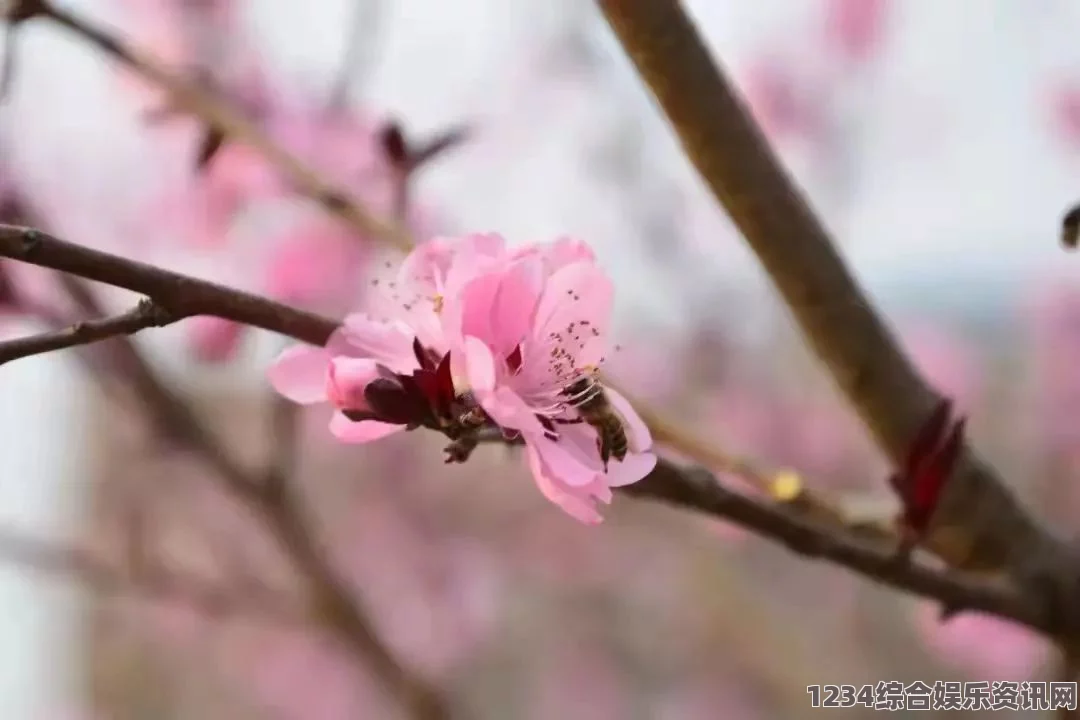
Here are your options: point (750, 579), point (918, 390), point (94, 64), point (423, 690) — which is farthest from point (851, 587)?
point (94, 64)

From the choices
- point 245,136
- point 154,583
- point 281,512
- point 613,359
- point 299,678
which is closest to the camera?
point 245,136

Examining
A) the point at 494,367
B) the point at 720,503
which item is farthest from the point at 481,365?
the point at 720,503

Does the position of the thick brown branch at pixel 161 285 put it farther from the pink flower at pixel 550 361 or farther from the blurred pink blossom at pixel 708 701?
the blurred pink blossom at pixel 708 701

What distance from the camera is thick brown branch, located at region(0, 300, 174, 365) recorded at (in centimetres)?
19

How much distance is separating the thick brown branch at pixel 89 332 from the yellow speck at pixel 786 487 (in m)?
0.25

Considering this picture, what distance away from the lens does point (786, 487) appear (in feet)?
1.20

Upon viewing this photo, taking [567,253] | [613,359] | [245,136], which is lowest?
[613,359]

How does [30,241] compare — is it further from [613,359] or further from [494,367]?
[613,359]

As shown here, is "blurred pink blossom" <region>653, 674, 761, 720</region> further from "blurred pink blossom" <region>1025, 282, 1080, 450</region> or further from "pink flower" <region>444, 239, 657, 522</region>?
"pink flower" <region>444, 239, 657, 522</region>

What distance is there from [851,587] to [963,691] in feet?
1.79

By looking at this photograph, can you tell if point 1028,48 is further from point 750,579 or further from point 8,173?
point 8,173

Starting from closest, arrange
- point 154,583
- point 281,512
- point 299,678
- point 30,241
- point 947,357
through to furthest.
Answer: point 30,241 → point 281,512 → point 154,583 → point 947,357 → point 299,678

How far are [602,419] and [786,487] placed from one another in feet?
0.60

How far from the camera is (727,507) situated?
284mm
